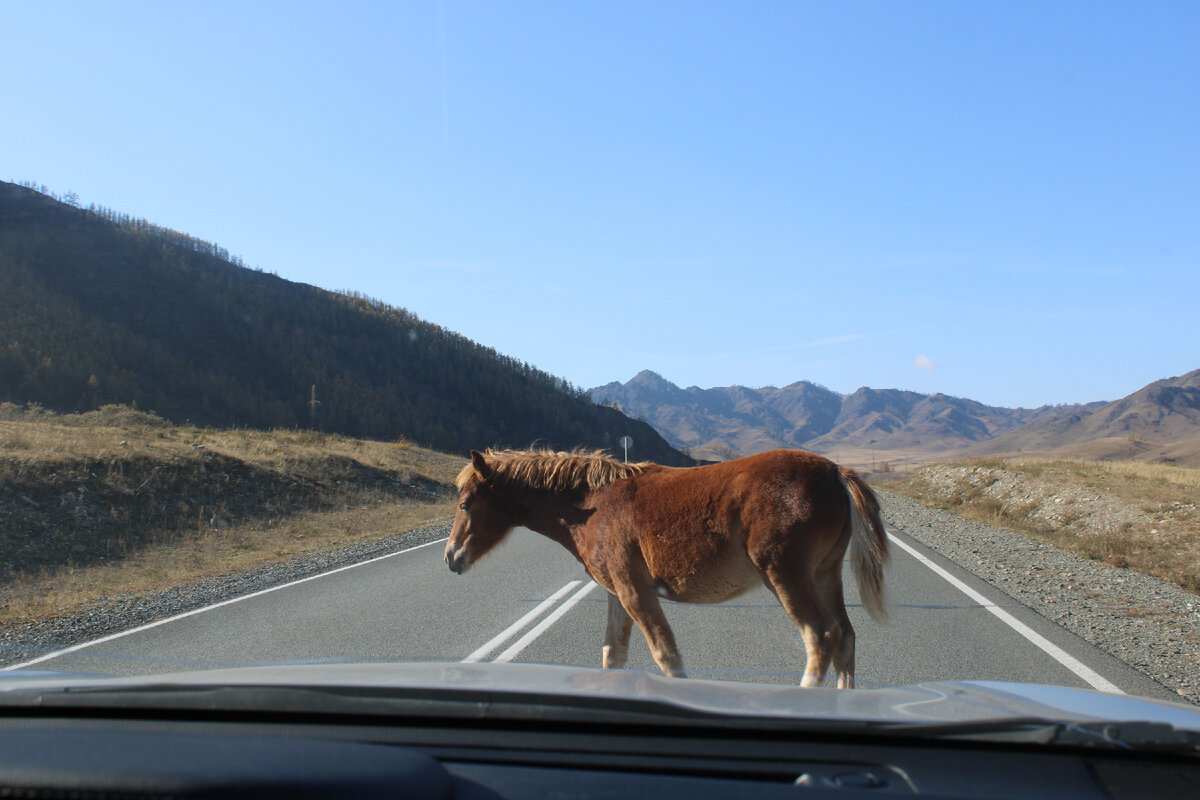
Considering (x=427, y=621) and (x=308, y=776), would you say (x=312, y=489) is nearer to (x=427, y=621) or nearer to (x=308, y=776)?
(x=427, y=621)

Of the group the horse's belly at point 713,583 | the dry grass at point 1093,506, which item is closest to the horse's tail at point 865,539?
the horse's belly at point 713,583

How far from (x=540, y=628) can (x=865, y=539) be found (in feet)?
11.2

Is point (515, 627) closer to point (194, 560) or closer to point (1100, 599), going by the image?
point (1100, 599)

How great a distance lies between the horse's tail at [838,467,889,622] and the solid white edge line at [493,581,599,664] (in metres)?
2.48

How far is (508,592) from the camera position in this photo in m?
9.23

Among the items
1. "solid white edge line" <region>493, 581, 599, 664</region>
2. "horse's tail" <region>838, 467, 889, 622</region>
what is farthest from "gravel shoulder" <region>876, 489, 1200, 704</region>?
"solid white edge line" <region>493, 581, 599, 664</region>

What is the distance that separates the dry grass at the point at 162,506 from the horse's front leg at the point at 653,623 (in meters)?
8.12

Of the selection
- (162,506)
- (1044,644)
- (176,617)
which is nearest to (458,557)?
(176,617)

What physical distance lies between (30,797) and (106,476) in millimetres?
19353

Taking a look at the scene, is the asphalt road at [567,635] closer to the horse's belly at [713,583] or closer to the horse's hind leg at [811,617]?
the horse's hind leg at [811,617]

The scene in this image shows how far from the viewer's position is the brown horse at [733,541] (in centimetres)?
455

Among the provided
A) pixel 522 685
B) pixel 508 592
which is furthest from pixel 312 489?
pixel 522 685

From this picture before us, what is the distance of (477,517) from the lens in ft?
19.6

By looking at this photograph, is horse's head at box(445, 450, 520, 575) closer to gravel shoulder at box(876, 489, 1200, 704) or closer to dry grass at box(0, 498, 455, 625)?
gravel shoulder at box(876, 489, 1200, 704)
